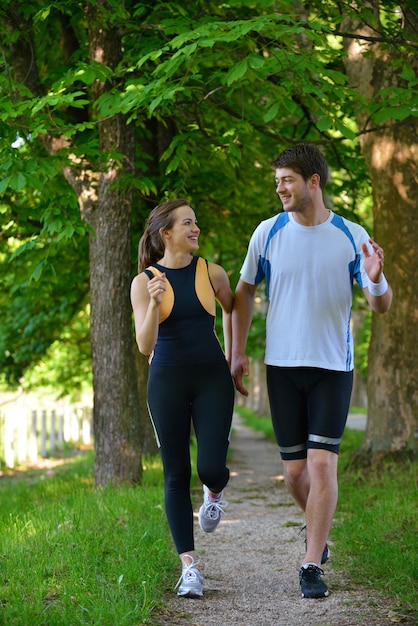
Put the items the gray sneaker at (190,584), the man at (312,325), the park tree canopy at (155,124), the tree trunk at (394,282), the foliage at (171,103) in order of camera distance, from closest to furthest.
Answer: the gray sneaker at (190,584) < the man at (312,325) < the foliage at (171,103) < the park tree canopy at (155,124) < the tree trunk at (394,282)

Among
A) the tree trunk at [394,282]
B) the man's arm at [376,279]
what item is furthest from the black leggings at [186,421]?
the tree trunk at [394,282]

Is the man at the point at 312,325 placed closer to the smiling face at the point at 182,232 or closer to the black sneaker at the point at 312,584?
the black sneaker at the point at 312,584

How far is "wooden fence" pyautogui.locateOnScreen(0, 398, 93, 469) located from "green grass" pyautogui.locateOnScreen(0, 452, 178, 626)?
39.9ft

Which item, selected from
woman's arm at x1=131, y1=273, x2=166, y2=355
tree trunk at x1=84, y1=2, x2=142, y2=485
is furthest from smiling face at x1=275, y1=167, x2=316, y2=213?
tree trunk at x1=84, y1=2, x2=142, y2=485

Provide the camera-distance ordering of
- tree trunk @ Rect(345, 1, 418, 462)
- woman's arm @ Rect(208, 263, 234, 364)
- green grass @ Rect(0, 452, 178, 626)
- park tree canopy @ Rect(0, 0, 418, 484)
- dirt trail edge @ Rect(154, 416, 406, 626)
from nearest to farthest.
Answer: green grass @ Rect(0, 452, 178, 626)
dirt trail edge @ Rect(154, 416, 406, 626)
woman's arm @ Rect(208, 263, 234, 364)
park tree canopy @ Rect(0, 0, 418, 484)
tree trunk @ Rect(345, 1, 418, 462)

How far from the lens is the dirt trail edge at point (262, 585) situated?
158 inches

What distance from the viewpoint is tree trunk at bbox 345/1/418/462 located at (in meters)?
8.49

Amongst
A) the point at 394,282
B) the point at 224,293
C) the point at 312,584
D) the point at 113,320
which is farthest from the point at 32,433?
the point at 312,584

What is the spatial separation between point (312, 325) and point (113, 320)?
372 cm

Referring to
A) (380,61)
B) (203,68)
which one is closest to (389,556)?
(203,68)

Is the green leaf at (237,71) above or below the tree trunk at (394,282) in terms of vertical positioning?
above

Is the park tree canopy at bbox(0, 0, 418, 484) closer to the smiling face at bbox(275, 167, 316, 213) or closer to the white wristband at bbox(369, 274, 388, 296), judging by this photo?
the smiling face at bbox(275, 167, 316, 213)

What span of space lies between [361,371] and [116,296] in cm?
2891

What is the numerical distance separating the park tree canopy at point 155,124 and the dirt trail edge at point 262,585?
1.66m
